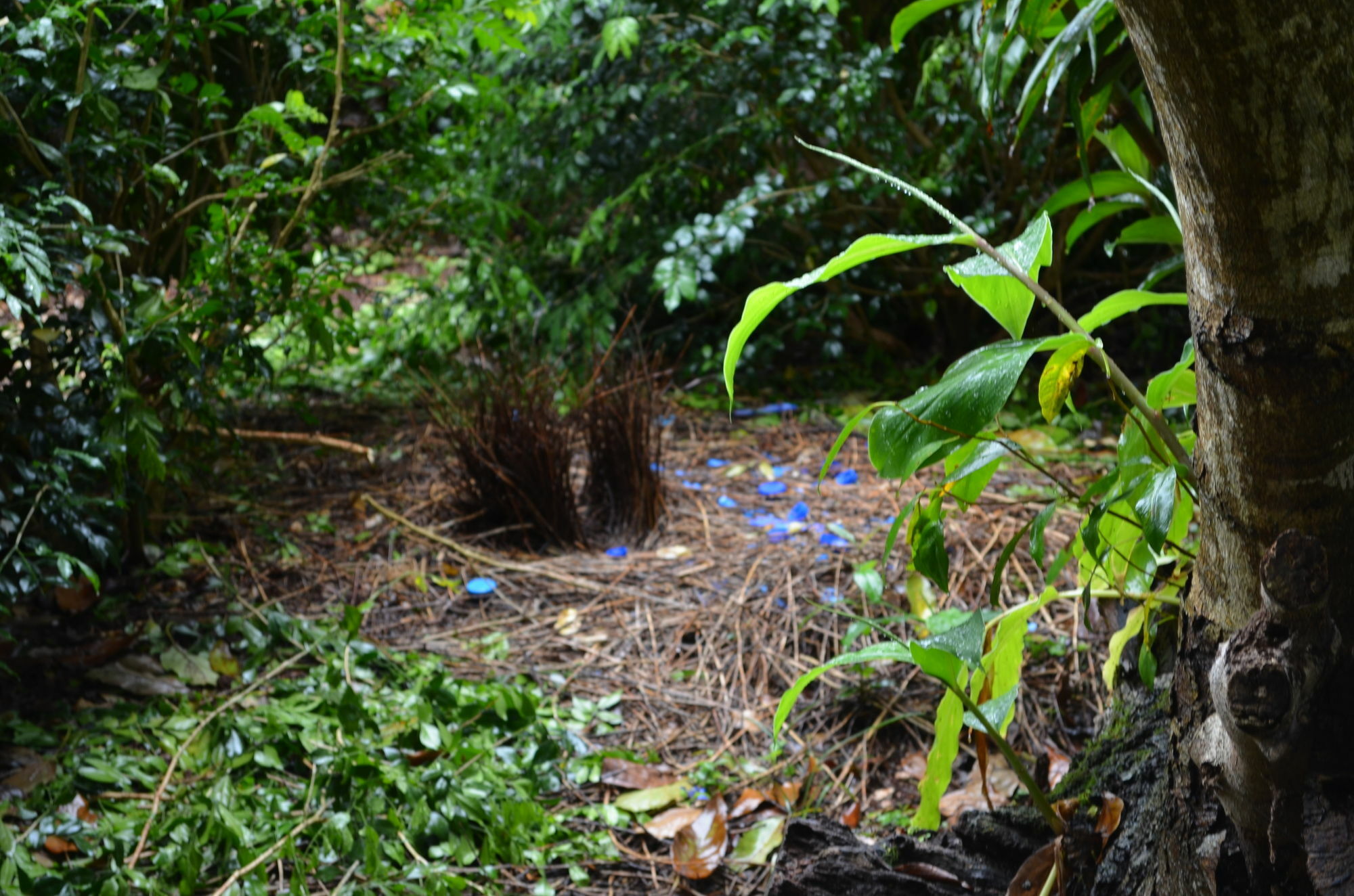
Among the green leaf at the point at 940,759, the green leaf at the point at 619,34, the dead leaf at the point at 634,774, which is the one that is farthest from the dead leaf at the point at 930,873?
the green leaf at the point at 619,34

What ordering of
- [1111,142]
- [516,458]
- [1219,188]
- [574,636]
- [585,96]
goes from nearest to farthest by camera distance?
[1219,188], [1111,142], [574,636], [516,458], [585,96]

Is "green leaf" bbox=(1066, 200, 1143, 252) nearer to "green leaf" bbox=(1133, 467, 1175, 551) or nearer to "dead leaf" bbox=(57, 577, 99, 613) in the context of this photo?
"green leaf" bbox=(1133, 467, 1175, 551)

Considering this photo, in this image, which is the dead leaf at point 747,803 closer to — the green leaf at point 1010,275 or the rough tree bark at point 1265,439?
the rough tree bark at point 1265,439

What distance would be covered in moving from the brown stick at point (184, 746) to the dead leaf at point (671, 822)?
781 mm

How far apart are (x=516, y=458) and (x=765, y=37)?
1.76m

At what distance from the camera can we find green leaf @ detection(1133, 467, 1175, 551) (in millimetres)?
976

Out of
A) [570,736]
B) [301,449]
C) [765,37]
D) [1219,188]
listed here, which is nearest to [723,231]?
[765,37]

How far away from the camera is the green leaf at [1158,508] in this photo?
976mm

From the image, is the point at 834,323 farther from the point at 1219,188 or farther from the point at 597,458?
the point at 1219,188

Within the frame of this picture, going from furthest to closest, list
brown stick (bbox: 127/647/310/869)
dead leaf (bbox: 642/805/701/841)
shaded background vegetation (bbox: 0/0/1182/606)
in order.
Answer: shaded background vegetation (bbox: 0/0/1182/606), dead leaf (bbox: 642/805/701/841), brown stick (bbox: 127/647/310/869)

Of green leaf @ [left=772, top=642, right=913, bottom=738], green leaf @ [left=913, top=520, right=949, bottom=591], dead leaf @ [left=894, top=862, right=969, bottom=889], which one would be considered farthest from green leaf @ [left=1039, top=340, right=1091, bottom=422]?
dead leaf @ [left=894, top=862, right=969, bottom=889]

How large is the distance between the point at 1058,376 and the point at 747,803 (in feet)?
3.33

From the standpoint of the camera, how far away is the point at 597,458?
2.93 m

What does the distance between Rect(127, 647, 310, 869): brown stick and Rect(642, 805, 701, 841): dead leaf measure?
0.78 meters
